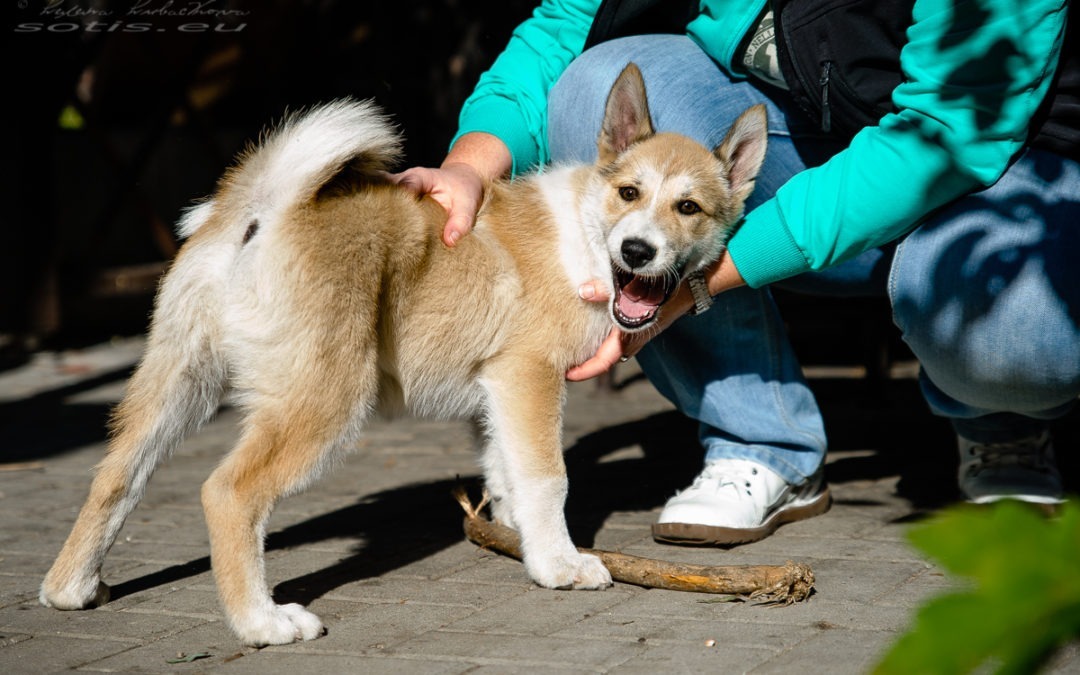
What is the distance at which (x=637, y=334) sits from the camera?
3090 mm

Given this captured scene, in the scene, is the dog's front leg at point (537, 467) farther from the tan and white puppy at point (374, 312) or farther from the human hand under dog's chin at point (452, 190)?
the human hand under dog's chin at point (452, 190)

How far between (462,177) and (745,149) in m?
0.84

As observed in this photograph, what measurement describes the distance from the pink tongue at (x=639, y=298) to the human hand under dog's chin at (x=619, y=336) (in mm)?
42

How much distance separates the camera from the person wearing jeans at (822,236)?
2729 millimetres

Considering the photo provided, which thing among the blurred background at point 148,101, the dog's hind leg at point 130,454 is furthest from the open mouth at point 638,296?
the blurred background at point 148,101

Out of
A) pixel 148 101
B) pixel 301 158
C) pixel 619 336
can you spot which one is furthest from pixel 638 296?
pixel 148 101

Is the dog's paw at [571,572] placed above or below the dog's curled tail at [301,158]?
below

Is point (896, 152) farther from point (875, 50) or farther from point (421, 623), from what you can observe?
point (421, 623)

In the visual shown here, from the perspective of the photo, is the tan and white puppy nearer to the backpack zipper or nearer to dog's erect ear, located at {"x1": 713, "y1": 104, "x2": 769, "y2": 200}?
dog's erect ear, located at {"x1": 713, "y1": 104, "x2": 769, "y2": 200}

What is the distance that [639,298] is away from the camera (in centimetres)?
306

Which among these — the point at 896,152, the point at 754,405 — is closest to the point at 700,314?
the point at 754,405

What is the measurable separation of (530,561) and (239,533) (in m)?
→ 0.77

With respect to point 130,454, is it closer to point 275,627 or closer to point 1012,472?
point 275,627

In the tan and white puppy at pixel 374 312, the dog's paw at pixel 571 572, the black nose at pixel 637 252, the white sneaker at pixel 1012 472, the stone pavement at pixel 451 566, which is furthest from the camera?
the white sneaker at pixel 1012 472
